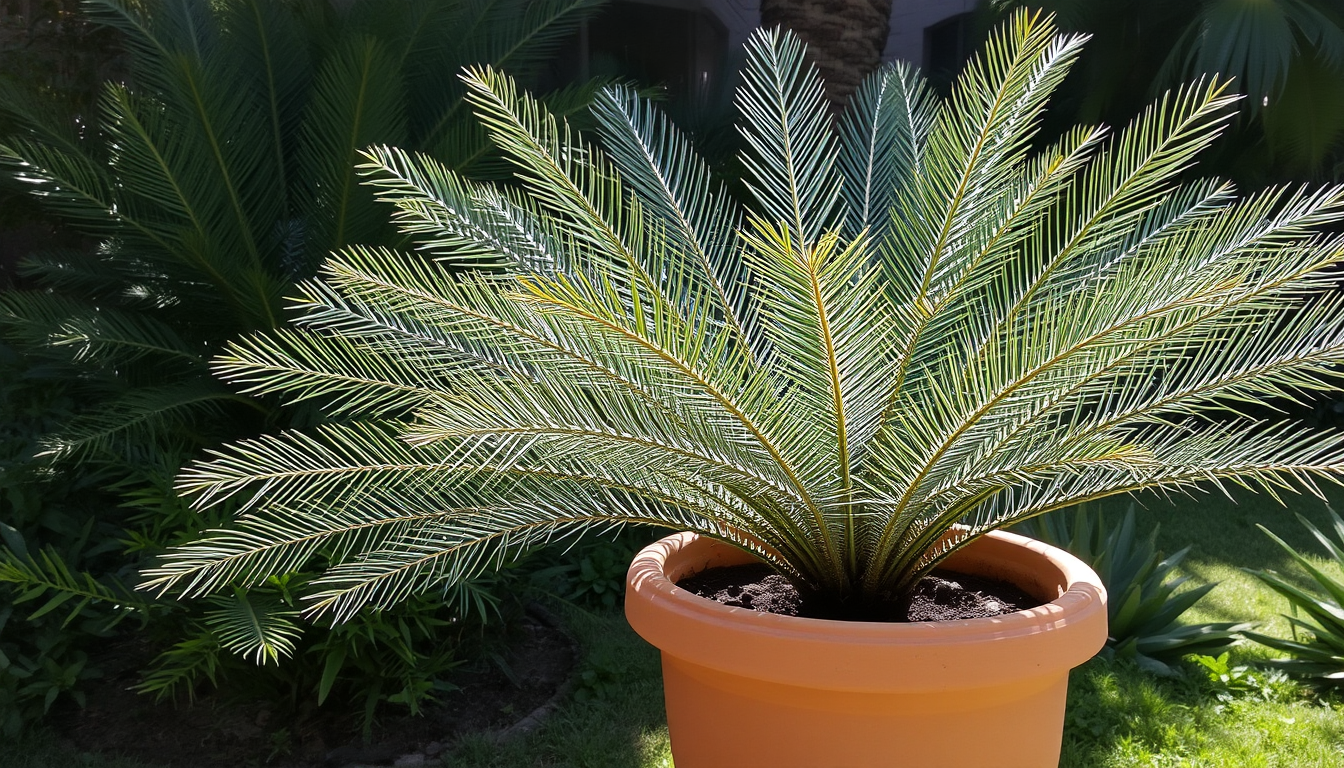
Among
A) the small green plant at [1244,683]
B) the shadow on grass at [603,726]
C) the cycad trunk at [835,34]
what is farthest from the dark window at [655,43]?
the small green plant at [1244,683]

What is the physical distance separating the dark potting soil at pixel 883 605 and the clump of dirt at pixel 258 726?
117 cm

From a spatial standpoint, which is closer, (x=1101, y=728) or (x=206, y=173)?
(x=1101, y=728)

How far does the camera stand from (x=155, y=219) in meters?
2.97

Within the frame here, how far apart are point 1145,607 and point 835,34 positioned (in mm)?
2774

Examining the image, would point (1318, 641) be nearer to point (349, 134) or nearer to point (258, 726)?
point (258, 726)

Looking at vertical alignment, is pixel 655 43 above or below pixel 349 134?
below

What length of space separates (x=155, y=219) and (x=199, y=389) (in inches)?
22.9

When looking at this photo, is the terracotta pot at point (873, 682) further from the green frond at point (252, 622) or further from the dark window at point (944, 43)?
the dark window at point (944, 43)

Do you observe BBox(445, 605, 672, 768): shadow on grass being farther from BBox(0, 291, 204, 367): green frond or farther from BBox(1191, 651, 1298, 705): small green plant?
BBox(1191, 651, 1298, 705): small green plant

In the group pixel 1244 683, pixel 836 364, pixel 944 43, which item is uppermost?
pixel 836 364

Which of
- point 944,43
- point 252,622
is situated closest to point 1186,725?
point 252,622

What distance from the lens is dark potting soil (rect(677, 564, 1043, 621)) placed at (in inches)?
68.8

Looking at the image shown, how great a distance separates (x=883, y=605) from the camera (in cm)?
175

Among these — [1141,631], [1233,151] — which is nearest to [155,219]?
[1141,631]
